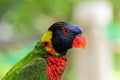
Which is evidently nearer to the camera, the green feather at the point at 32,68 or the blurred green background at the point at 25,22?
the green feather at the point at 32,68

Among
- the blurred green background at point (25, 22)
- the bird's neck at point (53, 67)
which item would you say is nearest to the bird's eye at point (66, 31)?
the bird's neck at point (53, 67)

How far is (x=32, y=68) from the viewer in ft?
7.05

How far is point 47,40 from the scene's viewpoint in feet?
7.19

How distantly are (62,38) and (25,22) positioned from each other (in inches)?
137

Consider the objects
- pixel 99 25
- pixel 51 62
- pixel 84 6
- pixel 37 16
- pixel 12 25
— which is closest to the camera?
pixel 51 62

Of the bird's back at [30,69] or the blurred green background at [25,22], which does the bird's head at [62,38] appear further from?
the blurred green background at [25,22]

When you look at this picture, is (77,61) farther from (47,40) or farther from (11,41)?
(47,40)

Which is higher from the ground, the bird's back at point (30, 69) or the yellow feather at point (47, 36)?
the yellow feather at point (47, 36)

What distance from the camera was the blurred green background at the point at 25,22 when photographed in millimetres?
5492

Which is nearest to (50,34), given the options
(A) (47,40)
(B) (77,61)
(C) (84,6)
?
(A) (47,40)

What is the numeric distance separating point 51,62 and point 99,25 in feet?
7.53

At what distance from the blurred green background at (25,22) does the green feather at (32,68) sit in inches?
119

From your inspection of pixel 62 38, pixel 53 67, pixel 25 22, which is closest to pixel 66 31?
pixel 62 38

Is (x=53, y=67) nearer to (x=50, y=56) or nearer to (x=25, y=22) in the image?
(x=50, y=56)
